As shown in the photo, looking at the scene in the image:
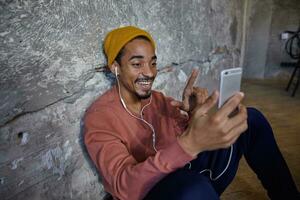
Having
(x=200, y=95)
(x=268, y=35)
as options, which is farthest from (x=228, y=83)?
(x=268, y=35)

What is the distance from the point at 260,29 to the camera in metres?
4.50

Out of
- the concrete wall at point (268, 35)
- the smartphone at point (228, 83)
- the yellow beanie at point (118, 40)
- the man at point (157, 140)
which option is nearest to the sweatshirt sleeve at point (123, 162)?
the man at point (157, 140)

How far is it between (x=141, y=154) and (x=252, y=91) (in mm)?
3050

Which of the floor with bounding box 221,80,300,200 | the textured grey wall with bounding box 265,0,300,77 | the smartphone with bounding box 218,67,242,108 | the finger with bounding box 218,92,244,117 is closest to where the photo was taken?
the finger with bounding box 218,92,244,117

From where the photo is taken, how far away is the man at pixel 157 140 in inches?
24.9

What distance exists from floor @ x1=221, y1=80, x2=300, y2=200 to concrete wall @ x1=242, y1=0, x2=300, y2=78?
389mm

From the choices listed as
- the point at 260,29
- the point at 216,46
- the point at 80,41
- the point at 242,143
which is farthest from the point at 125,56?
the point at 260,29

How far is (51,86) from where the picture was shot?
0.86m

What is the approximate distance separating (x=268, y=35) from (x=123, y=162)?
4.53 metres

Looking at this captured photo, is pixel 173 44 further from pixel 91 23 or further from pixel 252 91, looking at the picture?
pixel 252 91

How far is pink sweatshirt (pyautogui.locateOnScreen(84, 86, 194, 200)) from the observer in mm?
642

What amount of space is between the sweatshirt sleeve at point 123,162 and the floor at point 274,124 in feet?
2.66

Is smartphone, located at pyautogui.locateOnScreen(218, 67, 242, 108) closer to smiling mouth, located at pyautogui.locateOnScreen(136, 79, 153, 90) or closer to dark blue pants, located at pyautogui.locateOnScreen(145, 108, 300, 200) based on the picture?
dark blue pants, located at pyautogui.locateOnScreen(145, 108, 300, 200)

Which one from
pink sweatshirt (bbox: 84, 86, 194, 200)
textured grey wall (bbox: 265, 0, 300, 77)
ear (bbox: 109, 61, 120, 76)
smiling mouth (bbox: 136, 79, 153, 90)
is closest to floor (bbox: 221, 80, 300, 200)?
textured grey wall (bbox: 265, 0, 300, 77)
